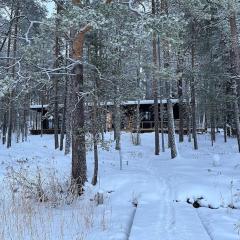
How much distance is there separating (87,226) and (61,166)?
922 centimetres

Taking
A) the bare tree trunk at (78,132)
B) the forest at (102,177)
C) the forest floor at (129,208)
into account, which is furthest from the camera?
the bare tree trunk at (78,132)

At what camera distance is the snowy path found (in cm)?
759

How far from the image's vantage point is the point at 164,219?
8875 mm

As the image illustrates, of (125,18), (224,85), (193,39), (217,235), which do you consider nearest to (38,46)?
(125,18)

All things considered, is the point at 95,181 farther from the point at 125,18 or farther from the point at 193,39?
the point at 193,39

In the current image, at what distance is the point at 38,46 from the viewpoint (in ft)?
41.4

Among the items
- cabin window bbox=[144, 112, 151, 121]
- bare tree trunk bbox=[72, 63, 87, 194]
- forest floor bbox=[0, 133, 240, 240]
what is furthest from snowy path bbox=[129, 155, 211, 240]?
cabin window bbox=[144, 112, 151, 121]

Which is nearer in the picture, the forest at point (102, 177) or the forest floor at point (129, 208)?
the forest floor at point (129, 208)

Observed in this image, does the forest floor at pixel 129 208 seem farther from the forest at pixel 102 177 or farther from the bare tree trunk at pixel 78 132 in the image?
the bare tree trunk at pixel 78 132

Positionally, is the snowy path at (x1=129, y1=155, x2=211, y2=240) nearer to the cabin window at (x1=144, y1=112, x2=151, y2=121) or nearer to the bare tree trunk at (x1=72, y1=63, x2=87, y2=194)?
the bare tree trunk at (x1=72, y1=63, x2=87, y2=194)

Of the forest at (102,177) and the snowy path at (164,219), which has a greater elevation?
the forest at (102,177)

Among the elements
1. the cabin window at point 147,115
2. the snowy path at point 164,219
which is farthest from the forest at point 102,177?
the cabin window at point 147,115

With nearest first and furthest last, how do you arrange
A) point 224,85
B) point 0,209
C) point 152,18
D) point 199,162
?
point 0,209 < point 152,18 < point 199,162 < point 224,85

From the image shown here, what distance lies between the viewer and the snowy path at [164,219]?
7.59 m
